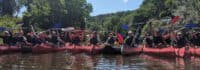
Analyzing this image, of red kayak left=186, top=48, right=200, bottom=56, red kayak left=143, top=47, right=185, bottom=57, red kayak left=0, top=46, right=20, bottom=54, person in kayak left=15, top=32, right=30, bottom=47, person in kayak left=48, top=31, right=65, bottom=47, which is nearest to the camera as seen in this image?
red kayak left=186, top=48, right=200, bottom=56

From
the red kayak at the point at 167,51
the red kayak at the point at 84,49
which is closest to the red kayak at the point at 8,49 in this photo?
the red kayak at the point at 84,49

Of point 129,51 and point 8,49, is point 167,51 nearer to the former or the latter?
point 129,51

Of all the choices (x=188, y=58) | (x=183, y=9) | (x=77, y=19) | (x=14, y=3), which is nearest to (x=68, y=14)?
(x=77, y=19)

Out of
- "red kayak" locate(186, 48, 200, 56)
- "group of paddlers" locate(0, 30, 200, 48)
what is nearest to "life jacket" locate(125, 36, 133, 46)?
"group of paddlers" locate(0, 30, 200, 48)

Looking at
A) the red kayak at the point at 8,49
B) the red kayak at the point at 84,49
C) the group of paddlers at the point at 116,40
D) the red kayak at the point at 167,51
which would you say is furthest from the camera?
the red kayak at the point at 8,49

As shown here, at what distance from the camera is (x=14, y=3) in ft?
222

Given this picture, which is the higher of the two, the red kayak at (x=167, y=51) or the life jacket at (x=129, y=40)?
the life jacket at (x=129, y=40)

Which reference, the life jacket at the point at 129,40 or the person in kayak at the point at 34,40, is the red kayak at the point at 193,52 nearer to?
the life jacket at the point at 129,40

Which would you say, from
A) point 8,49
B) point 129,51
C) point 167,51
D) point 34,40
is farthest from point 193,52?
point 34,40

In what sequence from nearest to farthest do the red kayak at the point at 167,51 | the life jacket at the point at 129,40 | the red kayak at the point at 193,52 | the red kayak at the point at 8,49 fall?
the red kayak at the point at 193,52 < the red kayak at the point at 167,51 < the life jacket at the point at 129,40 < the red kayak at the point at 8,49

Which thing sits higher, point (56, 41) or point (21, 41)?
point (21, 41)

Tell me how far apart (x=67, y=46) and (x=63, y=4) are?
40.2m

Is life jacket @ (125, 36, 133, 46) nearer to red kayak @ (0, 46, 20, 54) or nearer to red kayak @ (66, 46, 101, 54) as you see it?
red kayak @ (66, 46, 101, 54)

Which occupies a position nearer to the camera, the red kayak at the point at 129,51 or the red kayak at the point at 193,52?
the red kayak at the point at 193,52
